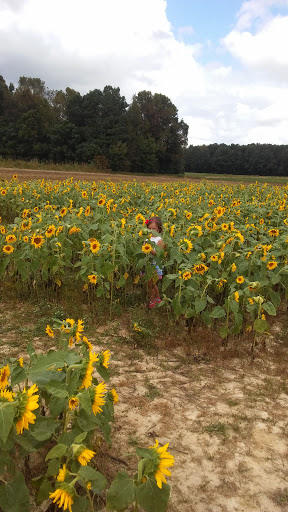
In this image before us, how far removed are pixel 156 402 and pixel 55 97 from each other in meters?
48.0

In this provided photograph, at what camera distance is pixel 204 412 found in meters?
2.79

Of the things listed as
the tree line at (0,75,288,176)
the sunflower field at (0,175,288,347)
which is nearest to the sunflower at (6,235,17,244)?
the sunflower field at (0,175,288,347)

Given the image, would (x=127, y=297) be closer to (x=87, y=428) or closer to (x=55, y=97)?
(x=87, y=428)

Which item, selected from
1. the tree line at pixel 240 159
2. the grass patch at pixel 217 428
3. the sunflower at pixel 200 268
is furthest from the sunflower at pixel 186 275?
the tree line at pixel 240 159

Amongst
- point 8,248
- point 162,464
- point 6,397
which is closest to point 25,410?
point 6,397

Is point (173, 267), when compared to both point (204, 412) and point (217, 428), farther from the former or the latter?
point (217, 428)

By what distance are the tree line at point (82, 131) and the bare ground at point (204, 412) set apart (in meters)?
31.7

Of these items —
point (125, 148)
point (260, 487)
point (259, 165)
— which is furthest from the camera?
point (259, 165)

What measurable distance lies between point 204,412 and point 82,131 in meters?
37.4

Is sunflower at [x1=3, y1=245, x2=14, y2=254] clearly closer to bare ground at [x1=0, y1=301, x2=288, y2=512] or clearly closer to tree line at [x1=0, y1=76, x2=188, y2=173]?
bare ground at [x1=0, y1=301, x2=288, y2=512]

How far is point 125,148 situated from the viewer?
122ft

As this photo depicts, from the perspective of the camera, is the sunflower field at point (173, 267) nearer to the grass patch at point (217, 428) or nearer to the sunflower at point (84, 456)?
the grass patch at point (217, 428)

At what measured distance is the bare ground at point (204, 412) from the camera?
214 centimetres

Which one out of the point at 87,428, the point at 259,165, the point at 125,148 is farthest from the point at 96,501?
the point at 259,165
